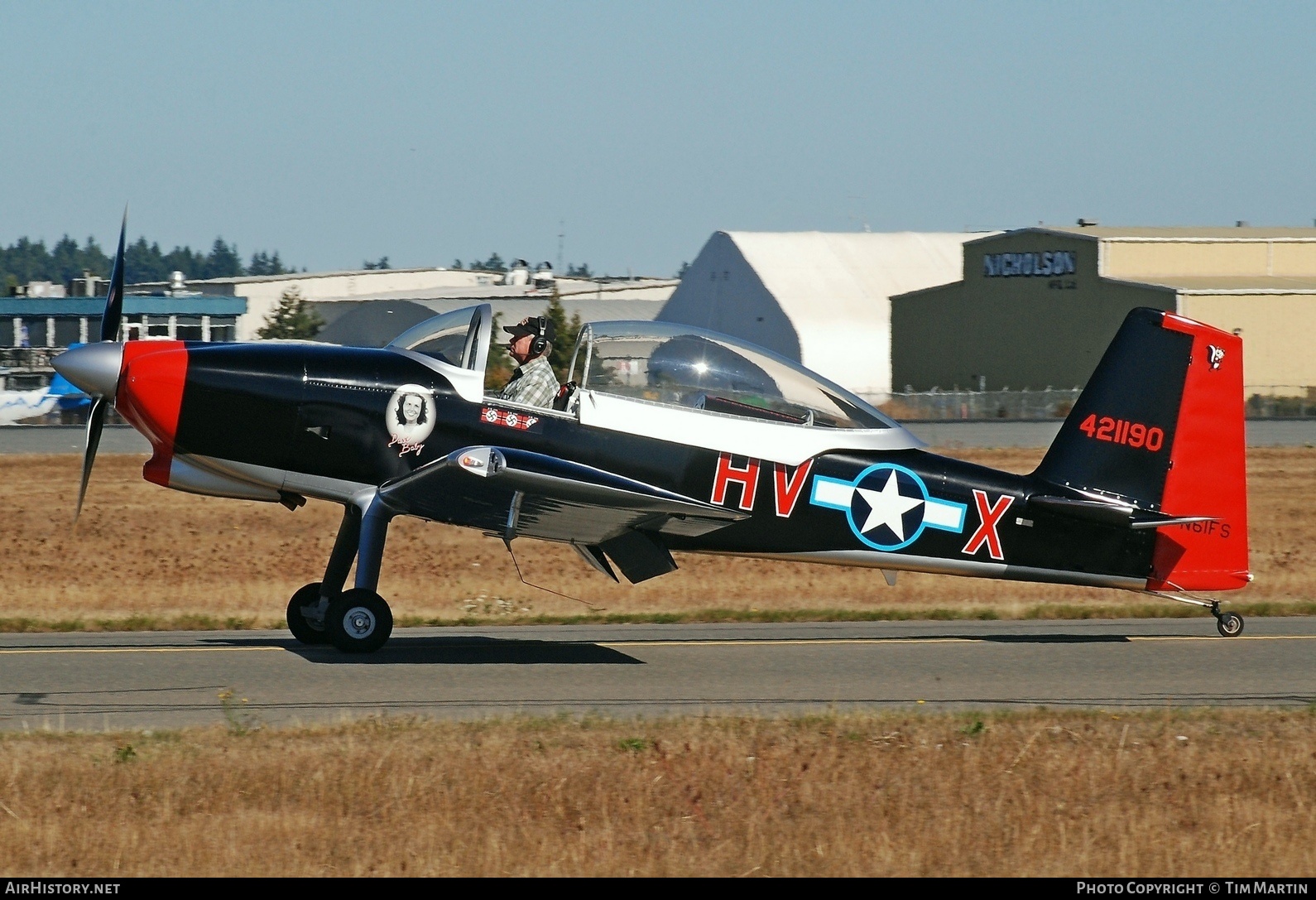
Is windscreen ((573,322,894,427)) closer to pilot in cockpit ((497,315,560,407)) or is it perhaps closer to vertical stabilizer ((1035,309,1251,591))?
pilot in cockpit ((497,315,560,407))

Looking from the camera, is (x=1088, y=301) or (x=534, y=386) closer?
Result: (x=534, y=386)

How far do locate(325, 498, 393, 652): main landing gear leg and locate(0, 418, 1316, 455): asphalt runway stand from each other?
27.0 metres

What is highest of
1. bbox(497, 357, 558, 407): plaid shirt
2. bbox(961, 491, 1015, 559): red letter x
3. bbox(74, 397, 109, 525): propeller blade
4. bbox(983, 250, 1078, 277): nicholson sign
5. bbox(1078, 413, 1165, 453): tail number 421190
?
bbox(983, 250, 1078, 277): nicholson sign

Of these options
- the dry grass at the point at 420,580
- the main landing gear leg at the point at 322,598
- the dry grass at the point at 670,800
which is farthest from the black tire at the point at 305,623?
the dry grass at the point at 670,800

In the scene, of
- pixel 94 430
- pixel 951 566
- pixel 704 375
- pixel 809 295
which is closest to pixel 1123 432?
pixel 951 566

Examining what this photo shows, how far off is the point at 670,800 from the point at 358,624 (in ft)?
14.2

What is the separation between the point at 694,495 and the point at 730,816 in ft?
14.7

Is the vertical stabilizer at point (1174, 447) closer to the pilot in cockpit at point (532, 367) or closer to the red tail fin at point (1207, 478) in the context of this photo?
the red tail fin at point (1207, 478)

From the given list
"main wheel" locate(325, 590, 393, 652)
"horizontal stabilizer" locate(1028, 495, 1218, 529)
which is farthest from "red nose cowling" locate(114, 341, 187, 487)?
"horizontal stabilizer" locate(1028, 495, 1218, 529)

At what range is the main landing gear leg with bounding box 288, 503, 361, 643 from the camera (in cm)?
1063

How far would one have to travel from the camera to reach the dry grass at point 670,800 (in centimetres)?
548

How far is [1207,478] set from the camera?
11008mm

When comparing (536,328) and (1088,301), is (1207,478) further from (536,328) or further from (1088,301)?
(1088,301)

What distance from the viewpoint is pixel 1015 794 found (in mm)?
6363
